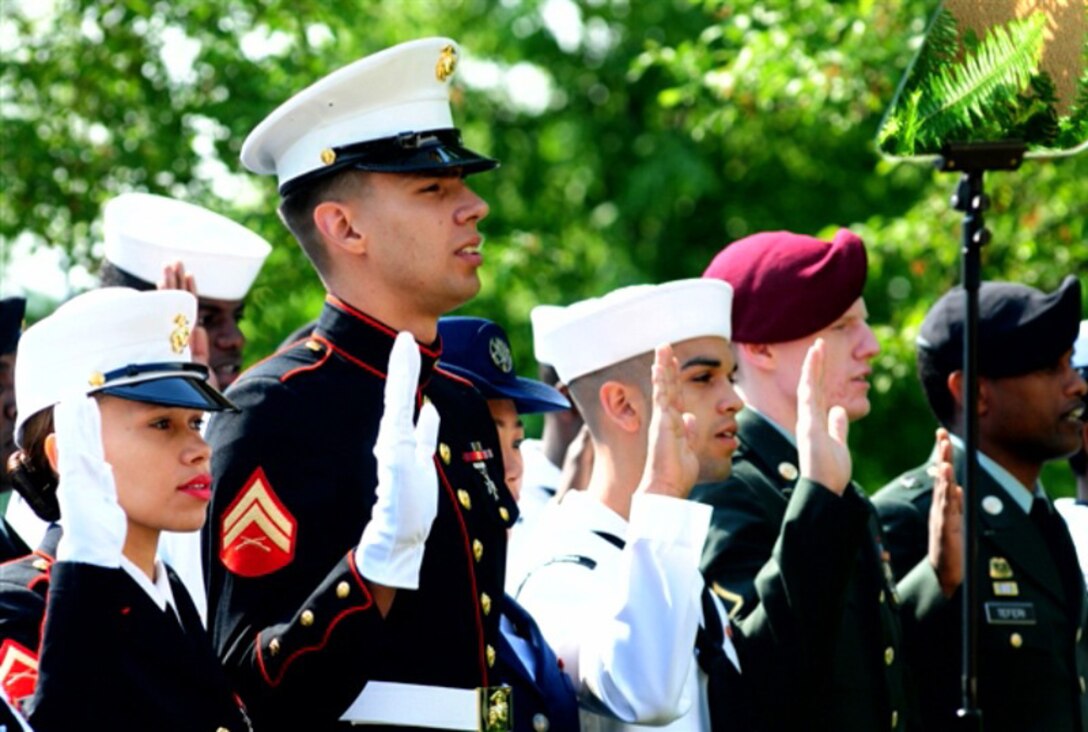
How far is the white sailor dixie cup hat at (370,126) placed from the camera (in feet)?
16.6

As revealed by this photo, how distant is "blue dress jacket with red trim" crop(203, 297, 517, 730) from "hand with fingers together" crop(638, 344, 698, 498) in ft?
1.29

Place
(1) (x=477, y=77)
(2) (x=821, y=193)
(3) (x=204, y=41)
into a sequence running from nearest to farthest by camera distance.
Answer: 1. (3) (x=204, y=41)
2. (2) (x=821, y=193)
3. (1) (x=477, y=77)

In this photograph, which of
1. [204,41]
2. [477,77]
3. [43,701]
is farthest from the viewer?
[477,77]

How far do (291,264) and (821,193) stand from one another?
8.31 m

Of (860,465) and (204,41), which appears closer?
(204,41)

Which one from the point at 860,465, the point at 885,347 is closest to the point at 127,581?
the point at 885,347

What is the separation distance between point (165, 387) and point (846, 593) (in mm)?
2097

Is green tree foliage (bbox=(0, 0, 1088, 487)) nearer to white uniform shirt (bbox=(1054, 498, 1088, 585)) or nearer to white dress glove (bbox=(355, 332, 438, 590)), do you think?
white uniform shirt (bbox=(1054, 498, 1088, 585))

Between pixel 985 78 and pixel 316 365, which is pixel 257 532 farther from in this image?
pixel 985 78

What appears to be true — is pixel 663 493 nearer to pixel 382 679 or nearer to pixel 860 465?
pixel 382 679

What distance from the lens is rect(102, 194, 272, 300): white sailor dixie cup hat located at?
7.23m

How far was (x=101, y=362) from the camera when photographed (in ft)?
15.1

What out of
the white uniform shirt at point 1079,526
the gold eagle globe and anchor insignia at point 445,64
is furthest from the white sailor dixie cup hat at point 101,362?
the white uniform shirt at point 1079,526

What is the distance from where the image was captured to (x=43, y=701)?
4074 mm
